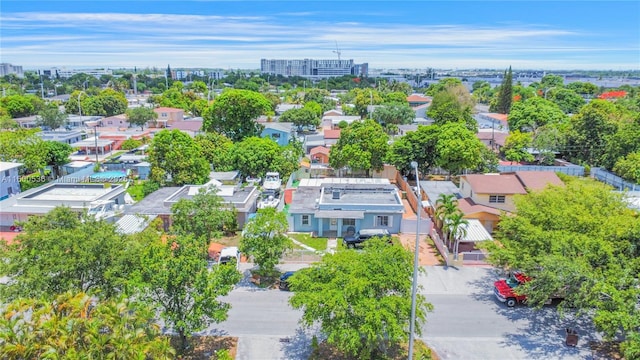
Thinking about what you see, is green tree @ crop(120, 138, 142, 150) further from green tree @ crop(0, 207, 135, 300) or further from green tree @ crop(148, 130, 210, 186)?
green tree @ crop(0, 207, 135, 300)

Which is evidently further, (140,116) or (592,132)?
(140,116)

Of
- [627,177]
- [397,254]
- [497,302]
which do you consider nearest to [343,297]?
[397,254]

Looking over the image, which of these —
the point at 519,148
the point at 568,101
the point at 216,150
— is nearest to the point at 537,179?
the point at 519,148

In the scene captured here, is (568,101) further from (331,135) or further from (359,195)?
(359,195)

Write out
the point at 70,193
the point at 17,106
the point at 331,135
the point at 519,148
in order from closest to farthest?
the point at 70,193, the point at 519,148, the point at 331,135, the point at 17,106

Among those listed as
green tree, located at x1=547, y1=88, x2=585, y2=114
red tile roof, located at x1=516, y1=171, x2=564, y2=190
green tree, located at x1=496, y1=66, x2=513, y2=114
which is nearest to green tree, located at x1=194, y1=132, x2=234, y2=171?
red tile roof, located at x1=516, y1=171, x2=564, y2=190

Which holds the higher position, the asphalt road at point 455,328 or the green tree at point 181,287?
the green tree at point 181,287

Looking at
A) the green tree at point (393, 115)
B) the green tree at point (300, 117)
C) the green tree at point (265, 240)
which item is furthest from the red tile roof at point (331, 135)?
the green tree at point (265, 240)

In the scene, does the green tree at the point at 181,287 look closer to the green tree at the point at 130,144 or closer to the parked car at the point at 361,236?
the parked car at the point at 361,236
